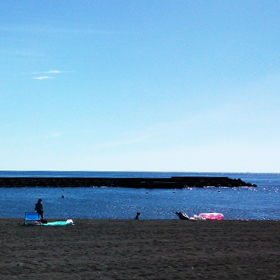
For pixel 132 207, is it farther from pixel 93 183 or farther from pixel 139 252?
pixel 93 183

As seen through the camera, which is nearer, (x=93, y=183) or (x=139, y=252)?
(x=139, y=252)

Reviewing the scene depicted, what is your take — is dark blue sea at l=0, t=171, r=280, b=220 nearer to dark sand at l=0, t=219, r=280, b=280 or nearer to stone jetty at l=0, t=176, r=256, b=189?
dark sand at l=0, t=219, r=280, b=280

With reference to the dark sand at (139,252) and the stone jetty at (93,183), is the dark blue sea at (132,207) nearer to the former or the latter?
the dark sand at (139,252)

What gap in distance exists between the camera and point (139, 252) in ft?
48.2

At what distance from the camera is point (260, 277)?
37.2 feet

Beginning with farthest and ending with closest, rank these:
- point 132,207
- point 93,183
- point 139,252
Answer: point 93,183 < point 132,207 < point 139,252

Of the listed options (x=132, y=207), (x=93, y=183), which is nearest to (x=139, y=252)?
(x=132, y=207)

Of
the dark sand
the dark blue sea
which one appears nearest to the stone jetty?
the dark blue sea

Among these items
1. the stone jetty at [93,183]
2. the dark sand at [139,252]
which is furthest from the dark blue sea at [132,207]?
the stone jetty at [93,183]

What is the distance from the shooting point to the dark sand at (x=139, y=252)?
38.2 ft

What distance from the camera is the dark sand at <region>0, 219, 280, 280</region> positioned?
11.7 meters

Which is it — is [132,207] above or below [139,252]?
below

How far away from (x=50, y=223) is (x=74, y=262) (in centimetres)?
1082

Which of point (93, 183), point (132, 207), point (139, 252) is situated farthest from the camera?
point (93, 183)
